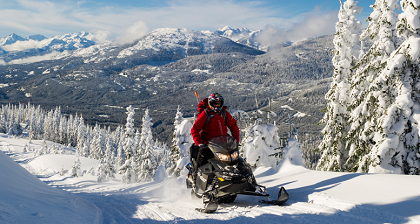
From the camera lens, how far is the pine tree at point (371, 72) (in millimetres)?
11070

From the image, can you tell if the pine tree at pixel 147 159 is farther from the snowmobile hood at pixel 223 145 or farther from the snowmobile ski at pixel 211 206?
the snowmobile ski at pixel 211 206

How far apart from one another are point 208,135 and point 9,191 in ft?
15.4

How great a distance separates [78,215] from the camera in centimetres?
500

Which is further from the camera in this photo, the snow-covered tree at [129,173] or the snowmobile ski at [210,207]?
the snow-covered tree at [129,173]

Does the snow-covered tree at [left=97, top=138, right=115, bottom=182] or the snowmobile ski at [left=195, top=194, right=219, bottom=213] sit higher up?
the snowmobile ski at [left=195, top=194, right=219, bottom=213]

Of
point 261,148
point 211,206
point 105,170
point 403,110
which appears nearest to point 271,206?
point 211,206

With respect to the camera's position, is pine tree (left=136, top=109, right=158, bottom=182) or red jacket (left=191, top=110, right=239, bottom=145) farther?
pine tree (left=136, top=109, right=158, bottom=182)

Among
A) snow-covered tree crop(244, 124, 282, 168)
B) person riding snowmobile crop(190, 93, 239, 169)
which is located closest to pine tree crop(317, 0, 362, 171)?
snow-covered tree crop(244, 124, 282, 168)

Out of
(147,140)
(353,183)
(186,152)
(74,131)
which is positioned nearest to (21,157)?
(74,131)

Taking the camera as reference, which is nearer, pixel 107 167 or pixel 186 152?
pixel 186 152

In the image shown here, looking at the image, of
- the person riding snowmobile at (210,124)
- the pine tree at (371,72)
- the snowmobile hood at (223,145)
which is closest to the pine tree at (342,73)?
the pine tree at (371,72)

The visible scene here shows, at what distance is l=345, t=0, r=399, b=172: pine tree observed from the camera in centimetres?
1107

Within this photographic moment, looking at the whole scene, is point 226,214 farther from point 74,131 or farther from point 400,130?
point 74,131

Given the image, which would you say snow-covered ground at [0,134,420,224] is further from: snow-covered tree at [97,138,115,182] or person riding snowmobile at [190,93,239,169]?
snow-covered tree at [97,138,115,182]
